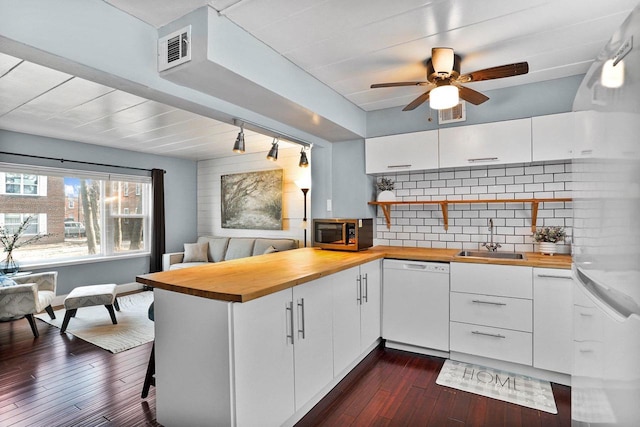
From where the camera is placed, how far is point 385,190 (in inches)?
140

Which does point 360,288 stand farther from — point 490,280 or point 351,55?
point 351,55

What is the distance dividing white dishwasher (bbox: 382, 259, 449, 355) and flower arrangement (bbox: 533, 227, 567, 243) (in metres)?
0.83

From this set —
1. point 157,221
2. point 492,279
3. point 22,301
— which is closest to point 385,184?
point 492,279

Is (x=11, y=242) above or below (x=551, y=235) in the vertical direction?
below

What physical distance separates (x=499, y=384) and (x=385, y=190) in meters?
1.98

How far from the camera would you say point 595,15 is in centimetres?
187

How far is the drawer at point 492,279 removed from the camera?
249cm

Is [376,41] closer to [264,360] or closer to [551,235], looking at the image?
[264,360]

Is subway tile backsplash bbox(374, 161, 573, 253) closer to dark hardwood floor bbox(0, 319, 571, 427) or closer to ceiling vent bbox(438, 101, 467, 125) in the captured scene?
ceiling vent bbox(438, 101, 467, 125)

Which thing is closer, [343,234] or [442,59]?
[442,59]

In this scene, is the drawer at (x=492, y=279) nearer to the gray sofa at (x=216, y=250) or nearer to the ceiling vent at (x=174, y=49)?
the ceiling vent at (x=174, y=49)

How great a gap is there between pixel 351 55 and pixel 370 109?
1.21m

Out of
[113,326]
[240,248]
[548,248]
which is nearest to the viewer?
[548,248]

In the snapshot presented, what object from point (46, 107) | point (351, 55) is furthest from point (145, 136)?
point (351, 55)
